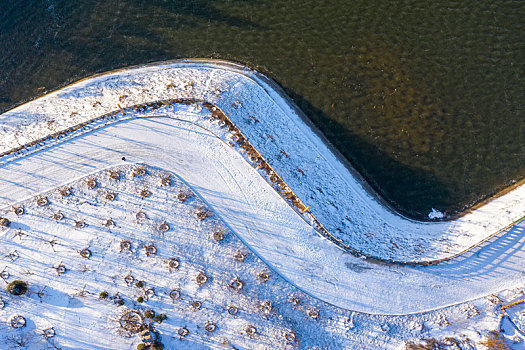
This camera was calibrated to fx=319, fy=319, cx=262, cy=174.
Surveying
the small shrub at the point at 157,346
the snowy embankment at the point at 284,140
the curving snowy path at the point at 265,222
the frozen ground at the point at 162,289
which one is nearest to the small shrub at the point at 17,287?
the frozen ground at the point at 162,289

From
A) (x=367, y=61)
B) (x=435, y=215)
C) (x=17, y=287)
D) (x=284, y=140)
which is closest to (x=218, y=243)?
(x=284, y=140)

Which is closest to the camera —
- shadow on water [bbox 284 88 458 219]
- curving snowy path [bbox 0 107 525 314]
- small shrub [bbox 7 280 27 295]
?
small shrub [bbox 7 280 27 295]

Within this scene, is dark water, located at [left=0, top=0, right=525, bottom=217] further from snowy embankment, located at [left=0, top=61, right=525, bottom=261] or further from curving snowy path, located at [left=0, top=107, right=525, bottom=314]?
curving snowy path, located at [left=0, top=107, right=525, bottom=314]

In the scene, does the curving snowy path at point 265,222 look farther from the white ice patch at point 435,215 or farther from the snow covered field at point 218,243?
the white ice patch at point 435,215

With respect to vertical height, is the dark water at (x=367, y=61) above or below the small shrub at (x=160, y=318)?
above

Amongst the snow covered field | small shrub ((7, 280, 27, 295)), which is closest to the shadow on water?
the snow covered field
